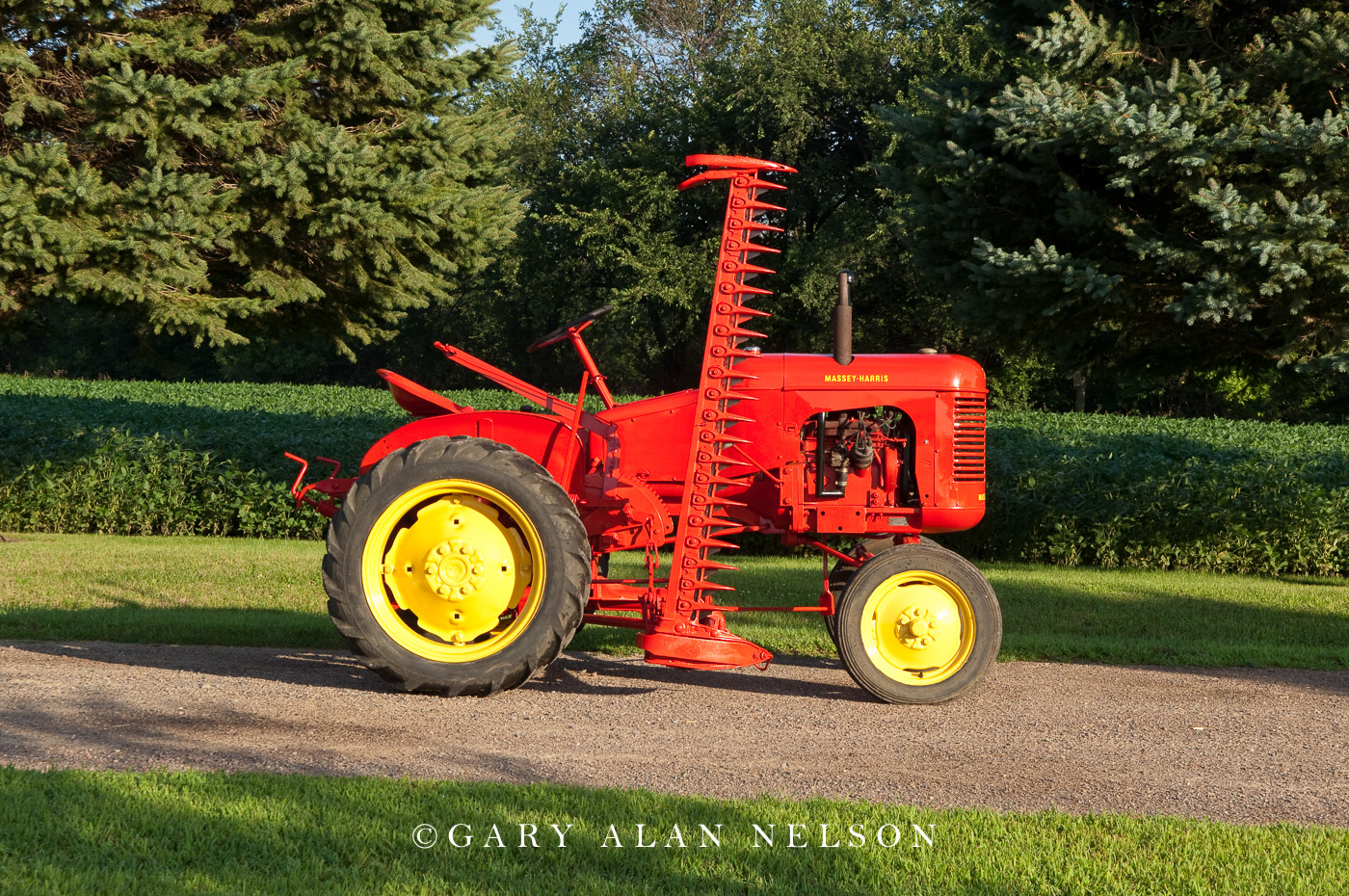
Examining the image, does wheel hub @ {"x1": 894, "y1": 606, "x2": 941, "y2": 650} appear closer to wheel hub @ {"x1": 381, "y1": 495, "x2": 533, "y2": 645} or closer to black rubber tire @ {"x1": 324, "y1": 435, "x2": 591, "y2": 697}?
black rubber tire @ {"x1": 324, "y1": 435, "x2": 591, "y2": 697}

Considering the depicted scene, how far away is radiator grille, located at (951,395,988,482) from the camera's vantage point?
6.56 m

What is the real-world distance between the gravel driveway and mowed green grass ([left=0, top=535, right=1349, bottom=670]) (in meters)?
0.48

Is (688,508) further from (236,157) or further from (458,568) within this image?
(236,157)

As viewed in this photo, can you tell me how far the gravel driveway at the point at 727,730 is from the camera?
467 centimetres

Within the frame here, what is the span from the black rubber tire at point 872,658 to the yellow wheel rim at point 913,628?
0.03m

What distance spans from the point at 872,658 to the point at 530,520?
190cm

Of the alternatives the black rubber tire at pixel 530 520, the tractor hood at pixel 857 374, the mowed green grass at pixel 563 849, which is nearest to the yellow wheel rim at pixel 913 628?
the tractor hood at pixel 857 374

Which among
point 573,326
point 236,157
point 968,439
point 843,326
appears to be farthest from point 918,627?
point 236,157

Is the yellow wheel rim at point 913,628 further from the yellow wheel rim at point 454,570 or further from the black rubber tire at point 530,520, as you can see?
the yellow wheel rim at point 454,570

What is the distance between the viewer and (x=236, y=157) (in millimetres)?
11109

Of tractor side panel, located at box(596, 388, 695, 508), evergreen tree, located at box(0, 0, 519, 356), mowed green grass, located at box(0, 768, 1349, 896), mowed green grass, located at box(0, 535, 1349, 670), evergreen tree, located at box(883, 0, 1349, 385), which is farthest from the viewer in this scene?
evergreen tree, located at box(0, 0, 519, 356)

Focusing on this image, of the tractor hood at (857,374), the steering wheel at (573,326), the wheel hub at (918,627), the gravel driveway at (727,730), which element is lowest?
the gravel driveway at (727,730)

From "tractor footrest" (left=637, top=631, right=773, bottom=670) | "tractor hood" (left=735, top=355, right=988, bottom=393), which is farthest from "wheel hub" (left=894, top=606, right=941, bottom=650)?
"tractor hood" (left=735, top=355, right=988, bottom=393)

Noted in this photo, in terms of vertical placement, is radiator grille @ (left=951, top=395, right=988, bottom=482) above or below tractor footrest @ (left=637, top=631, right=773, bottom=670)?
above
